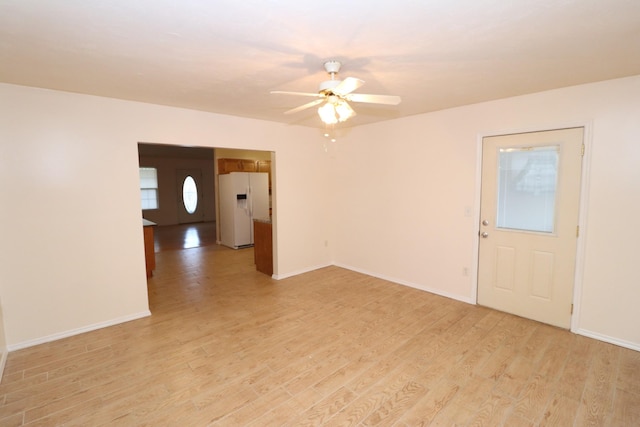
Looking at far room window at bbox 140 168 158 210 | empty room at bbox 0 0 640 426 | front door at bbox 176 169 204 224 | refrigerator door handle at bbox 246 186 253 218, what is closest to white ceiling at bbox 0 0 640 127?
empty room at bbox 0 0 640 426

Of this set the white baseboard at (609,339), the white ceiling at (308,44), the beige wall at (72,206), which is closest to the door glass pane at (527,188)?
the white ceiling at (308,44)

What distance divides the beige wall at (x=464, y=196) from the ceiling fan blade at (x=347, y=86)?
7.61ft

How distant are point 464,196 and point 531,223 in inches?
30.4

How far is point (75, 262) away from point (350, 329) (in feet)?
9.76

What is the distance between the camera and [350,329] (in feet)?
10.4

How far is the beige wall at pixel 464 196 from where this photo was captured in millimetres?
2740

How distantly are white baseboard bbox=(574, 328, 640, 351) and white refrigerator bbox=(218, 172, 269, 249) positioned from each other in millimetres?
5737

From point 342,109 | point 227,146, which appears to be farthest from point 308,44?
point 227,146

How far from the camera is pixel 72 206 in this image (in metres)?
3.04

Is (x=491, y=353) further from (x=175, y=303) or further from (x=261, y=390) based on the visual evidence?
(x=175, y=303)

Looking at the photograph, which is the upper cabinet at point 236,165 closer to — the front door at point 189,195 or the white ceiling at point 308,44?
the white ceiling at point 308,44

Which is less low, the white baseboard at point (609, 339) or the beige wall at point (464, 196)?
the beige wall at point (464, 196)

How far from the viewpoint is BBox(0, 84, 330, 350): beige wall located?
9.12 ft

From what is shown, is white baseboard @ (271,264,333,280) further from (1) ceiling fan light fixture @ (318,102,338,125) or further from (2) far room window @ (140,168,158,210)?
(2) far room window @ (140,168,158,210)
